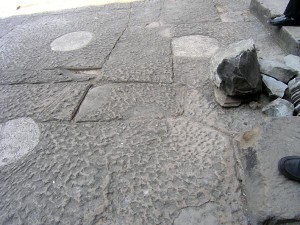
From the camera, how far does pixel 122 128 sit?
1.52m

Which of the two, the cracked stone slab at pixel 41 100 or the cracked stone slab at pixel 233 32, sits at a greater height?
the cracked stone slab at pixel 41 100

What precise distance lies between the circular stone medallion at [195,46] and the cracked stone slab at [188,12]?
45 cm

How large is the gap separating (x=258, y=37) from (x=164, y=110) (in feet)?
4.36

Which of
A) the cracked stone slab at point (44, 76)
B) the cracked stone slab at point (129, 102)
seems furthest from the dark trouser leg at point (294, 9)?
the cracked stone slab at point (44, 76)

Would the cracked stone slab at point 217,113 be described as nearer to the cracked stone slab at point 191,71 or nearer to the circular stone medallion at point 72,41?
the cracked stone slab at point 191,71

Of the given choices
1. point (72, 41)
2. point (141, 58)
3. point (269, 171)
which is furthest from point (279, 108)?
point (72, 41)

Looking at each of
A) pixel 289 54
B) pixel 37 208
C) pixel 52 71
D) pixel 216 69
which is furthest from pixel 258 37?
pixel 37 208

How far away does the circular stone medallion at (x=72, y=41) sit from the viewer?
101 inches

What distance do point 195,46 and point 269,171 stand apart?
1518mm

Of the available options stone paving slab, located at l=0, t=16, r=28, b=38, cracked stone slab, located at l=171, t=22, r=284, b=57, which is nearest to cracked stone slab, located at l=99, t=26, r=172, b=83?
cracked stone slab, located at l=171, t=22, r=284, b=57

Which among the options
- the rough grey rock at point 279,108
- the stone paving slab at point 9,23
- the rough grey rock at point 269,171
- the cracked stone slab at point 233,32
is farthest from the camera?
the stone paving slab at point 9,23

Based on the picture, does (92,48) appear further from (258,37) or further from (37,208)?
(37,208)

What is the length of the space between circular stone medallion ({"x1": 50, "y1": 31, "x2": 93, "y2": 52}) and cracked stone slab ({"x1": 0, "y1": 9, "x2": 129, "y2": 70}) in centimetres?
5

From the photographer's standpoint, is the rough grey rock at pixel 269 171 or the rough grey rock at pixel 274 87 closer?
the rough grey rock at pixel 269 171
